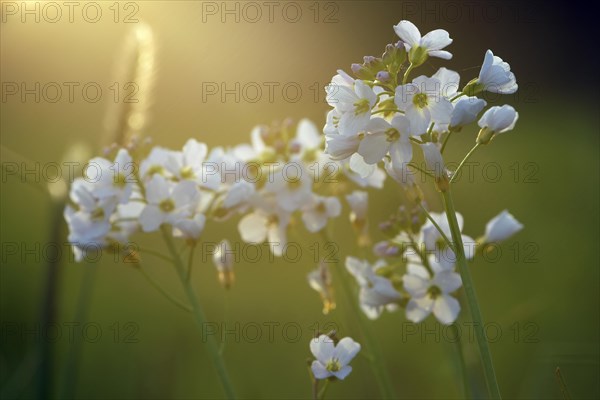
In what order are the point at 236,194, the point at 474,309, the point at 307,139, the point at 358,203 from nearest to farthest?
the point at 474,309 < the point at 236,194 < the point at 358,203 < the point at 307,139

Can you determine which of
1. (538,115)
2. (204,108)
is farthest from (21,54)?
(538,115)

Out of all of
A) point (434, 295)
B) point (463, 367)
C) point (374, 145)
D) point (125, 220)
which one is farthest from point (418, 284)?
point (125, 220)

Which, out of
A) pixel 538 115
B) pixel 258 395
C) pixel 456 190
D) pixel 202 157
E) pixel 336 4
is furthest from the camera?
pixel 538 115

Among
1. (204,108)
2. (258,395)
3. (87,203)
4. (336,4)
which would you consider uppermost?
(336,4)

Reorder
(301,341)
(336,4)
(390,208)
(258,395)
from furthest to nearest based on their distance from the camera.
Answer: (336,4) → (390,208) → (301,341) → (258,395)

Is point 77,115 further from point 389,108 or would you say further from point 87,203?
point 389,108

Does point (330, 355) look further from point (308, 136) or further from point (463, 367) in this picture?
point (308, 136)
